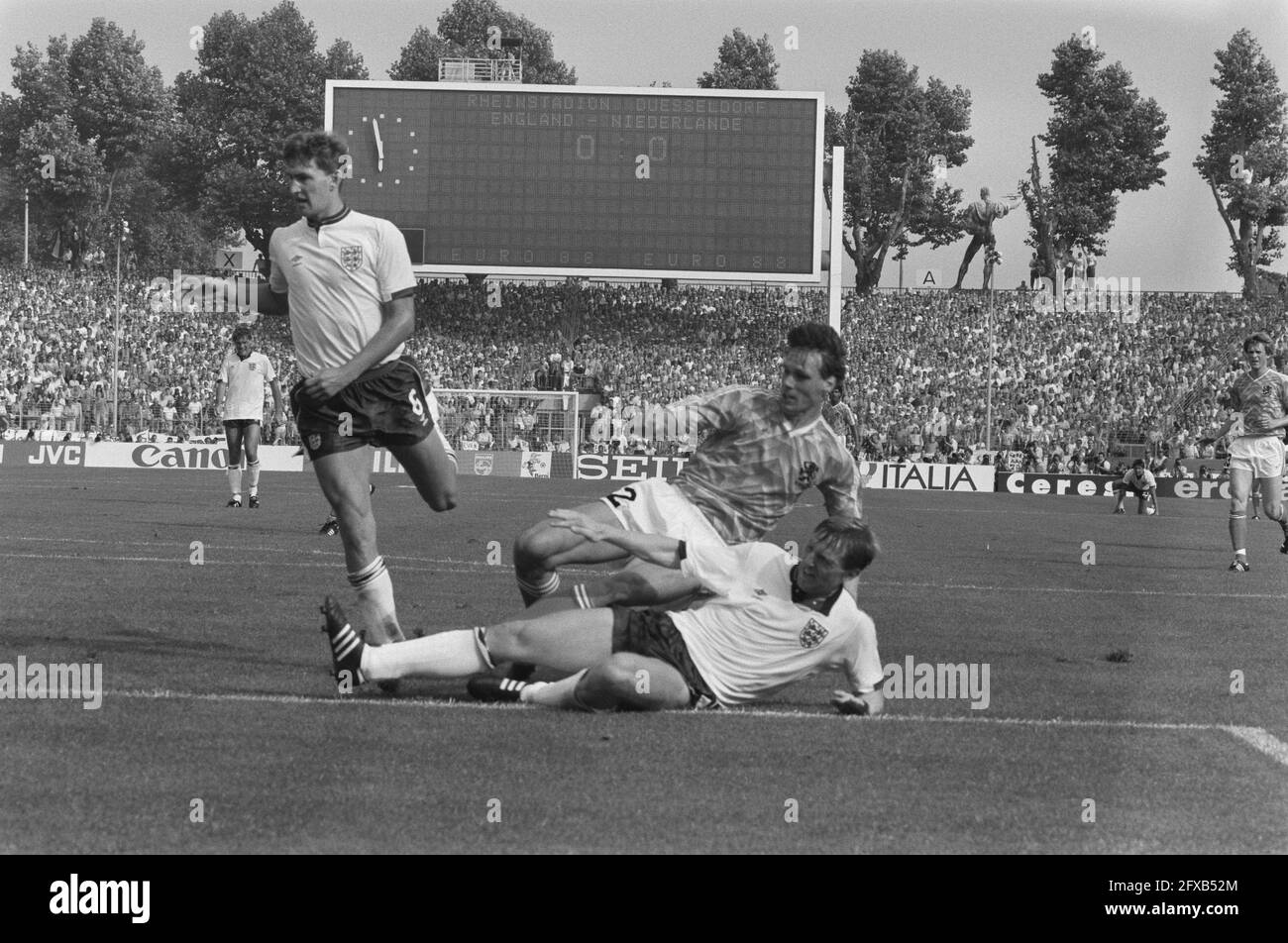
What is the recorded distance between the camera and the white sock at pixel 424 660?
7.20 m

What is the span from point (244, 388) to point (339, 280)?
12853 mm

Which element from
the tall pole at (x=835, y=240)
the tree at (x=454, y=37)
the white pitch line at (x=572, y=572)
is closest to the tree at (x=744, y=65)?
the tree at (x=454, y=37)

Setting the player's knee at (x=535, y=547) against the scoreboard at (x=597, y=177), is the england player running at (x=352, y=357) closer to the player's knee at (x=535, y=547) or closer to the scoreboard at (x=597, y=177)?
the player's knee at (x=535, y=547)

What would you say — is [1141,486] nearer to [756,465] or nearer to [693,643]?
[756,465]

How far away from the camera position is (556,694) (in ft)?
23.1

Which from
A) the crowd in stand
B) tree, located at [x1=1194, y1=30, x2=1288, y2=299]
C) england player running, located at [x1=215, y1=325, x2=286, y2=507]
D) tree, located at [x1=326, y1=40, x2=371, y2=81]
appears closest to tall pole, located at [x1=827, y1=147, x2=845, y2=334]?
the crowd in stand

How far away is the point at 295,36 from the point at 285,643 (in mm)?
42029

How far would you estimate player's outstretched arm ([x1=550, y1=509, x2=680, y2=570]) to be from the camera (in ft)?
23.1

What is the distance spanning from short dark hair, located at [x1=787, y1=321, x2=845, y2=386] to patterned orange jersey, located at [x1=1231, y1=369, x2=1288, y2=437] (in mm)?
11293

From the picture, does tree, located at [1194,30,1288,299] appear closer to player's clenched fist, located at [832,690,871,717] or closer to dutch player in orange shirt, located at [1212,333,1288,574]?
dutch player in orange shirt, located at [1212,333,1288,574]

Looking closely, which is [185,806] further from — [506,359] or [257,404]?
[506,359]

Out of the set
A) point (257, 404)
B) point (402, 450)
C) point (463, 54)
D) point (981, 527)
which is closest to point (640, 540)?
point (402, 450)

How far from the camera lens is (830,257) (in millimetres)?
51719

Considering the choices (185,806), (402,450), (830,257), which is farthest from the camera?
(830,257)
